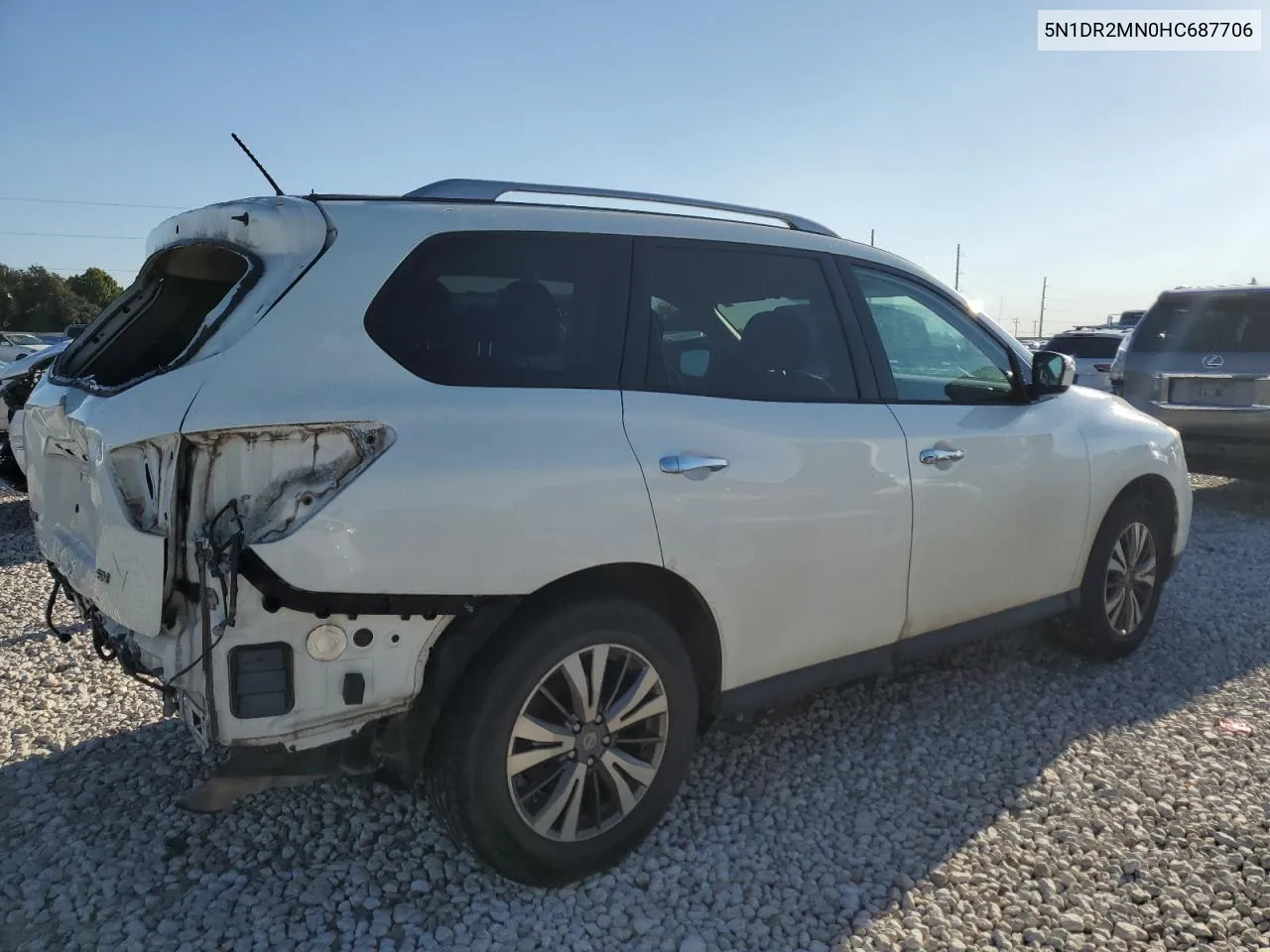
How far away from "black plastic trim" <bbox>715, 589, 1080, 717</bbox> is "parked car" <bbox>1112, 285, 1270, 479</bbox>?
4.69 m

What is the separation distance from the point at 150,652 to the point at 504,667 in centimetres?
91

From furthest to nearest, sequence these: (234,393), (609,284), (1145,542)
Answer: (1145,542)
(609,284)
(234,393)

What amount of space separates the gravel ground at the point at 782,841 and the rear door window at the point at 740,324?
55.8 inches

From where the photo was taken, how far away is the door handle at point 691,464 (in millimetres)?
2752

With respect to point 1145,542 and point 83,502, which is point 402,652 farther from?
point 1145,542

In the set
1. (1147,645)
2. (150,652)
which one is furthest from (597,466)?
(1147,645)

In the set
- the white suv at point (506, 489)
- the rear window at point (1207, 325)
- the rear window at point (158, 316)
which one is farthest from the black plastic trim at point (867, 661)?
the rear window at point (1207, 325)

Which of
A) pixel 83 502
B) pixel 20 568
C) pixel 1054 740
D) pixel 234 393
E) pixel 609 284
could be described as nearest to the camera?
pixel 234 393

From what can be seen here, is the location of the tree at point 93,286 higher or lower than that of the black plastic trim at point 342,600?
higher

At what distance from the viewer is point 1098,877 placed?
2887mm

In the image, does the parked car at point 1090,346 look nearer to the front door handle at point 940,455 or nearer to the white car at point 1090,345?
the white car at point 1090,345

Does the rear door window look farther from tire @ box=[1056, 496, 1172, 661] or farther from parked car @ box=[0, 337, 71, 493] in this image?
parked car @ box=[0, 337, 71, 493]

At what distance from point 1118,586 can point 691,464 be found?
9.09 feet

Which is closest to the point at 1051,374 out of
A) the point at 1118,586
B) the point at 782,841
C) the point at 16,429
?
the point at 1118,586
